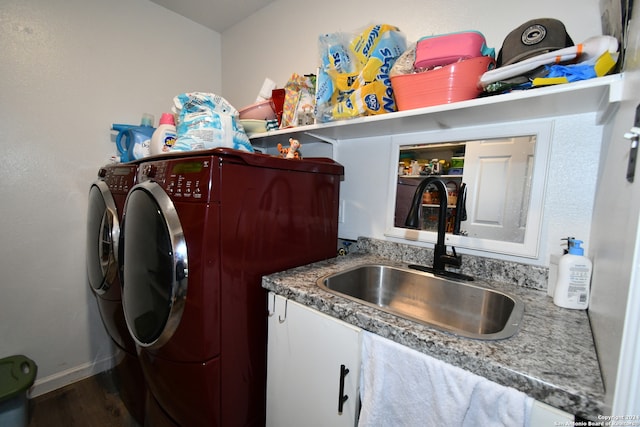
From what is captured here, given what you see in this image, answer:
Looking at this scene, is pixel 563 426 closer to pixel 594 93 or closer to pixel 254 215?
pixel 594 93

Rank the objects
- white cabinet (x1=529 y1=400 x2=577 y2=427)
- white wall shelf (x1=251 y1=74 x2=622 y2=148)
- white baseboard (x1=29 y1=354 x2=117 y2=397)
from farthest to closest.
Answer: white baseboard (x1=29 y1=354 x2=117 y2=397)
white wall shelf (x1=251 y1=74 x2=622 y2=148)
white cabinet (x1=529 y1=400 x2=577 y2=427)

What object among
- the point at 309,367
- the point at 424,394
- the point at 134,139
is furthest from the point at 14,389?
the point at 424,394

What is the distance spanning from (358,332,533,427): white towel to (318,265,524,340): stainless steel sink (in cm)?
15

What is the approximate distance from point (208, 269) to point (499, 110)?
129cm

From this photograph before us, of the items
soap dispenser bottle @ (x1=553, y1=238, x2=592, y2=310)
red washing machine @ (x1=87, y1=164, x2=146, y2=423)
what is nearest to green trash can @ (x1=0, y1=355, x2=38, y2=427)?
red washing machine @ (x1=87, y1=164, x2=146, y2=423)

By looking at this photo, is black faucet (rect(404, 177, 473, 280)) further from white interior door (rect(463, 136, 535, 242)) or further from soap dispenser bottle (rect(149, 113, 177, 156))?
soap dispenser bottle (rect(149, 113, 177, 156))

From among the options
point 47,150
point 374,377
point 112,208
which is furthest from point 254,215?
point 47,150

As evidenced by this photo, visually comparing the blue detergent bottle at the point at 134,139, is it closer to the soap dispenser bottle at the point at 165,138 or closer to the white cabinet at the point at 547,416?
the soap dispenser bottle at the point at 165,138

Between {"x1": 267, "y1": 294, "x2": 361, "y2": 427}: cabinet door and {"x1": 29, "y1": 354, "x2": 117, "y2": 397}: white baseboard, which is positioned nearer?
{"x1": 267, "y1": 294, "x2": 361, "y2": 427}: cabinet door

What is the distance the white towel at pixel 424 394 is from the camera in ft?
2.01

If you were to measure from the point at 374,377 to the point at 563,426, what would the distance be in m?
0.43

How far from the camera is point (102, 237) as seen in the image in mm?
1636

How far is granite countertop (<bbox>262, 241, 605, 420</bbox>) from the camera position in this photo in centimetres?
55

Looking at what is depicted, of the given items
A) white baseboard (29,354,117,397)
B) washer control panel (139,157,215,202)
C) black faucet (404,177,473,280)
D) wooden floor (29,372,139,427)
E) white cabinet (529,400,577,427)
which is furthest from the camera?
white baseboard (29,354,117,397)
